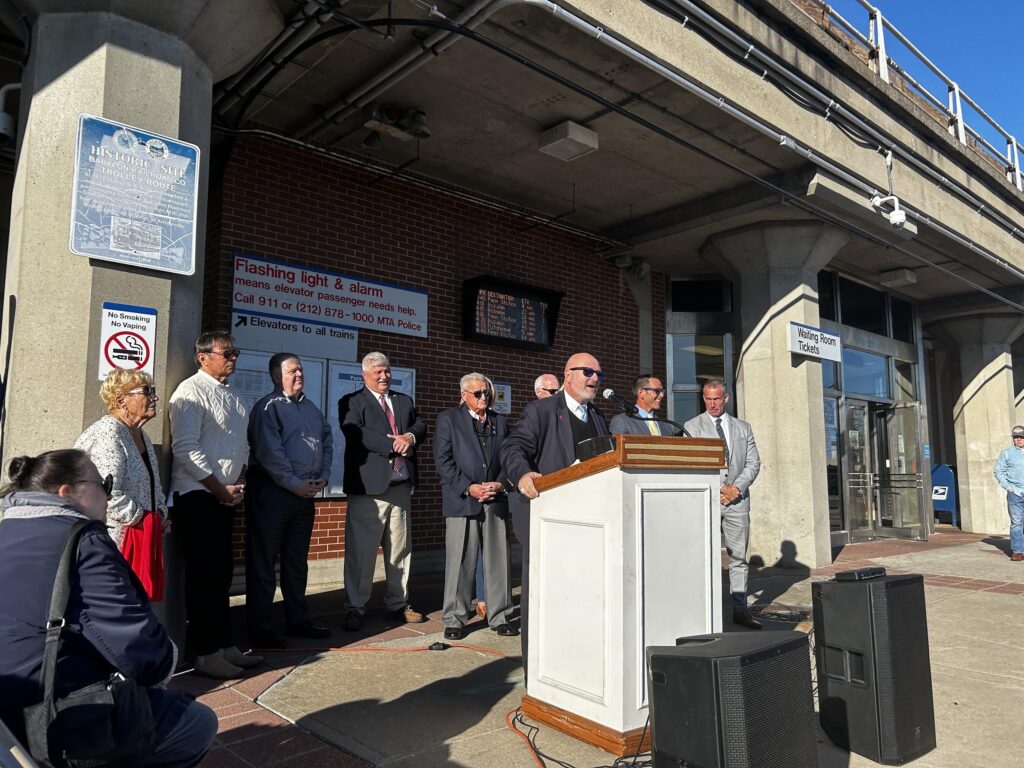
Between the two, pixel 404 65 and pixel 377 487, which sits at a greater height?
pixel 404 65

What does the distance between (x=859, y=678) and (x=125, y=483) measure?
3.43m

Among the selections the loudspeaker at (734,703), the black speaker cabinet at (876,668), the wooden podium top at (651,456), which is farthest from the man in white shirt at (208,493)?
the black speaker cabinet at (876,668)

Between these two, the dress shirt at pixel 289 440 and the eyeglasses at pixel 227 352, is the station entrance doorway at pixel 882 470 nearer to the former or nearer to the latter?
the dress shirt at pixel 289 440

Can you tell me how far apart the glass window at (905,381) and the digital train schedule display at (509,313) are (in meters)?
8.10

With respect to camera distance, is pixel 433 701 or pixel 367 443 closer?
pixel 433 701

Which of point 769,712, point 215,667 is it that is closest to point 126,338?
point 215,667

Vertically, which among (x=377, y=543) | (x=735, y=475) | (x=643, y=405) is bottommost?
(x=377, y=543)

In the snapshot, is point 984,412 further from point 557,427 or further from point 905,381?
point 557,427

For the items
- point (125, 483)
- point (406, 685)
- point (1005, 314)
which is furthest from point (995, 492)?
point (125, 483)

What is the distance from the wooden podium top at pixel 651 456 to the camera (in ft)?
10.0

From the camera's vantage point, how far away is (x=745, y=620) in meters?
5.80

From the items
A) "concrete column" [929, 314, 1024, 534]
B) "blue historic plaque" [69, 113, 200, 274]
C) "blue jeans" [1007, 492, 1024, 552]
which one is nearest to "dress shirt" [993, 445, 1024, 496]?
"blue jeans" [1007, 492, 1024, 552]

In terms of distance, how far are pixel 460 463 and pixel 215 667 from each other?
2148mm

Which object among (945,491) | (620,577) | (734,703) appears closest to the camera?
(734,703)
